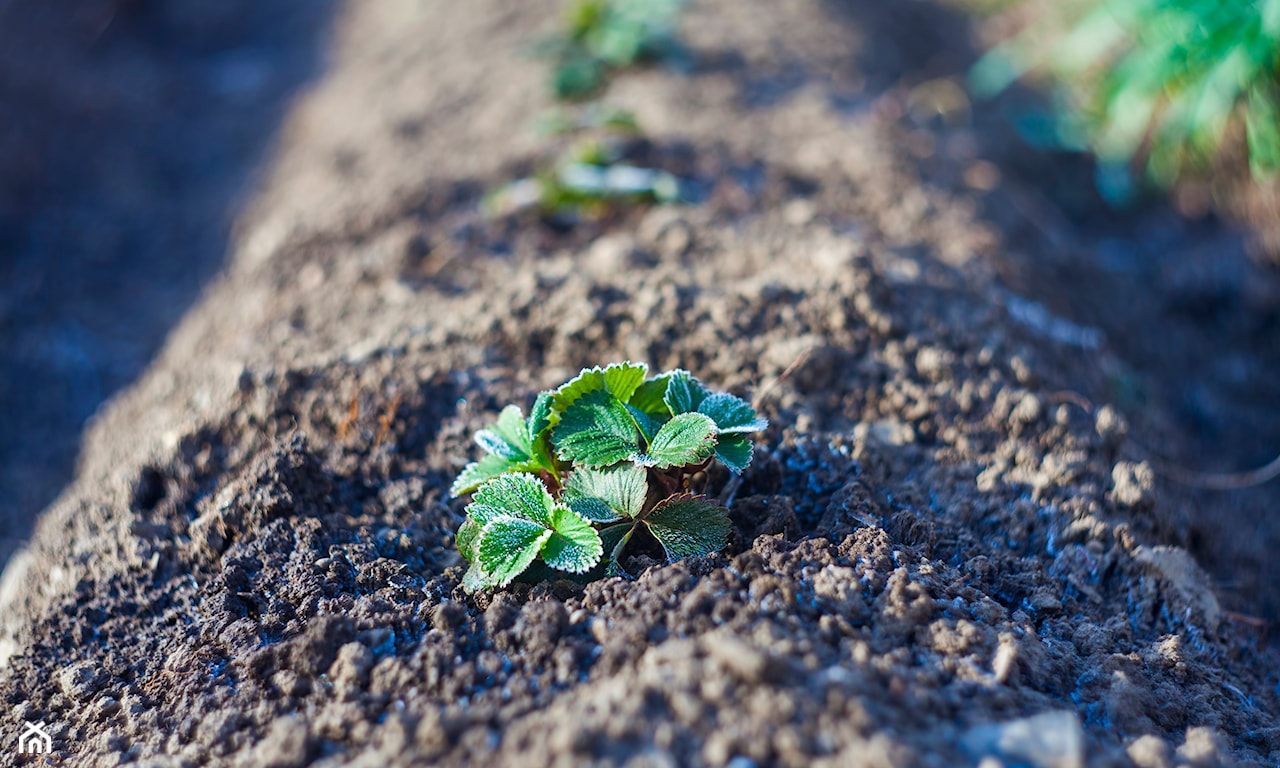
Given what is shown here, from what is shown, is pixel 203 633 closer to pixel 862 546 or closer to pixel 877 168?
pixel 862 546

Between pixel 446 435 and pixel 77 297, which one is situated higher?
pixel 77 297

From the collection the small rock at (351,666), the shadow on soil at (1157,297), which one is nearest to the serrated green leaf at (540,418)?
the small rock at (351,666)

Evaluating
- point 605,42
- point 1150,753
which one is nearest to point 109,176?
point 605,42

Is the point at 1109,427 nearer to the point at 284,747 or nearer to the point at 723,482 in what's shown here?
the point at 723,482

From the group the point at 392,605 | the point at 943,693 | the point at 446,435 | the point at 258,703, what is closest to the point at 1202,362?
the point at 943,693

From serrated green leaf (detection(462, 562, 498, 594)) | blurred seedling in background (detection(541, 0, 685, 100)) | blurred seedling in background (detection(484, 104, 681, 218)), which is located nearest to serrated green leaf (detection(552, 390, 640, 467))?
serrated green leaf (detection(462, 562, 498, 594))

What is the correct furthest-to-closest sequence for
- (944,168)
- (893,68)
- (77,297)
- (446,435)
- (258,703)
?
1. (893,68)
2. (77,297)
3. (944,168)
4. (446,435)
5. (258,703)

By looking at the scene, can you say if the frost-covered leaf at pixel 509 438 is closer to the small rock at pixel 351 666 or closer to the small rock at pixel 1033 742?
the small rock at pixel 351 666
